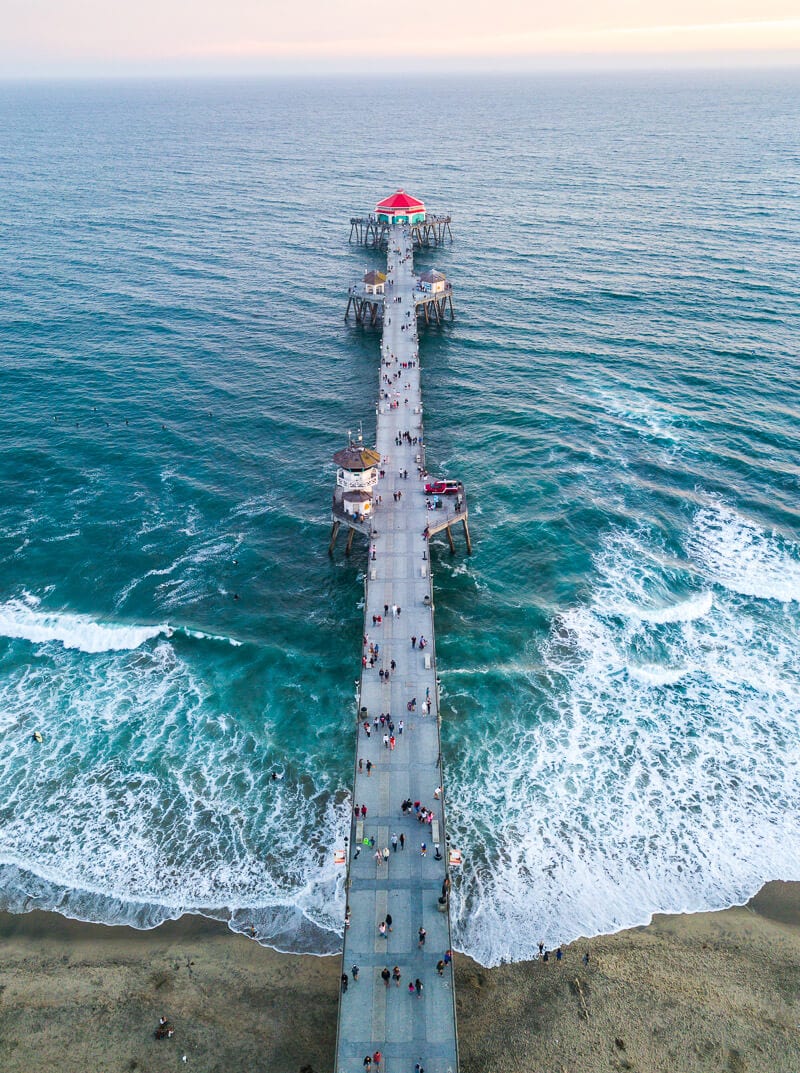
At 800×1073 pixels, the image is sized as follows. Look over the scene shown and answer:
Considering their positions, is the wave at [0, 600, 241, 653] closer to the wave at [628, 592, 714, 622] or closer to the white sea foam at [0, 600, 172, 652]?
the white sea foam at [0, 600, 172, 652]

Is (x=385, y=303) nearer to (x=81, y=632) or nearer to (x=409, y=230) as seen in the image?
(x=409, y=230)

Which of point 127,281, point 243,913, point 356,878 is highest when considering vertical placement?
point 127,281

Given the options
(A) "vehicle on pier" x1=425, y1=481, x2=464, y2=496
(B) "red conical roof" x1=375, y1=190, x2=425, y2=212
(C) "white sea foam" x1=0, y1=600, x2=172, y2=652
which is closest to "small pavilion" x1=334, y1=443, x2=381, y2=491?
(A) "vehicle on pier" x1=425, y1=481, x2=464, y2=496

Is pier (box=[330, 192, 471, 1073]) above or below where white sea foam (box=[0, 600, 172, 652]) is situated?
above

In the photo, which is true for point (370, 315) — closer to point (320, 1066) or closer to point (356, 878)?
point (356, 878)

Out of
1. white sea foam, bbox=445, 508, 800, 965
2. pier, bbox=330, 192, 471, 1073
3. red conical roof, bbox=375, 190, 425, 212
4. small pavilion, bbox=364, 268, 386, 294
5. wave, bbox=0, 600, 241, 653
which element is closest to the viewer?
pier, bbox=330, 192, 471, 1073

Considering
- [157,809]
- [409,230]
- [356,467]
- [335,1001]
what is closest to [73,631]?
[157,809]

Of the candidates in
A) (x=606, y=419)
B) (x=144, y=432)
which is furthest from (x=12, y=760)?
(x=606, y=419)
